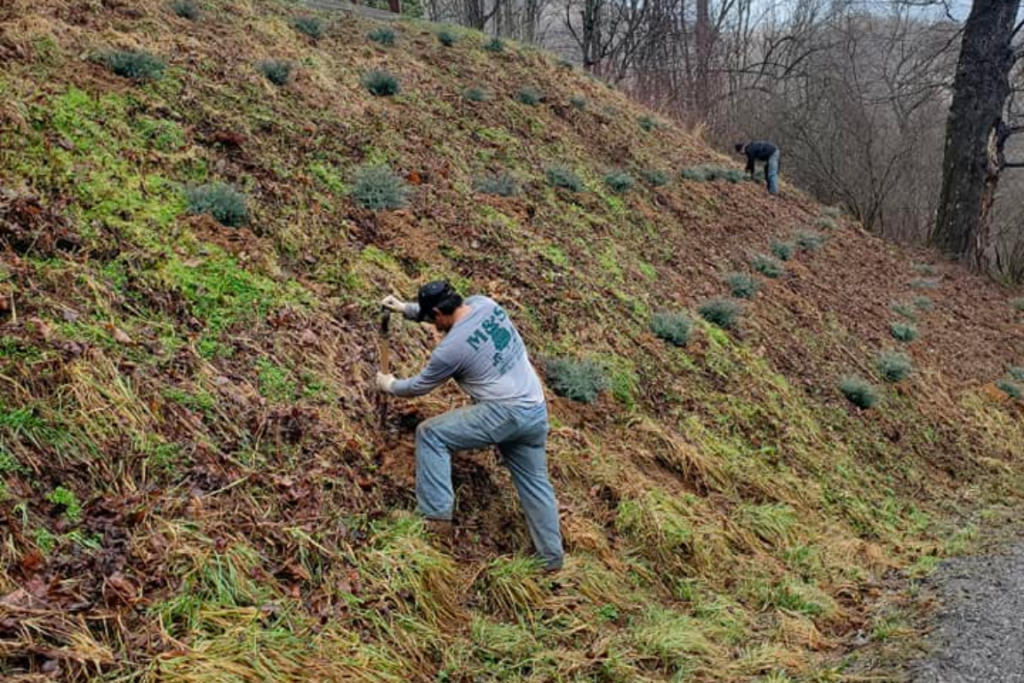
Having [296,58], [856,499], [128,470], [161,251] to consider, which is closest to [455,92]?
[296,58]

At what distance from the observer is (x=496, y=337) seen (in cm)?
443

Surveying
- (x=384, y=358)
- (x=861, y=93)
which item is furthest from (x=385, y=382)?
(x=861, y=93)

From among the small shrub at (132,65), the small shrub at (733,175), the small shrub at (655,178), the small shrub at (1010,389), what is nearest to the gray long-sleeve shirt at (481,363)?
the small shrub at (132,65)

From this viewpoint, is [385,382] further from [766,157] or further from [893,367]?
[766,157]

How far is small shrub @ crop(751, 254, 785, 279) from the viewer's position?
1119cm

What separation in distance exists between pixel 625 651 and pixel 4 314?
153 inches

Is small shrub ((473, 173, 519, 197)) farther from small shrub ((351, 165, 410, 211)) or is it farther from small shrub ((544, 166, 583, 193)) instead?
small shrub ((351, 165, 410, 211))

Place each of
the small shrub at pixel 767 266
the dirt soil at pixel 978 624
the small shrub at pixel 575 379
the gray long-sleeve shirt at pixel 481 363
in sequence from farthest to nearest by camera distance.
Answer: the small shrub at pixel 767 266 < the small shrub at pixel 575 379 < the gray long-sleeve shirt at pixel 481 363 < the dirt soil at pixel 978 624

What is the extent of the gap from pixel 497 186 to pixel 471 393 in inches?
208

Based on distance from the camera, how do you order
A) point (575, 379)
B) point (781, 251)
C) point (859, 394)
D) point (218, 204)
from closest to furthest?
point (218, 204), point (575, 379), point (859, 394), point (781, 251)

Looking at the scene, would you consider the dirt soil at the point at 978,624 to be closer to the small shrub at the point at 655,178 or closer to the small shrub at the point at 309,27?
the small shrub at the point at 655,178

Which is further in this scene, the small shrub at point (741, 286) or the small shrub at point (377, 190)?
the small shrub at point (741, 286)

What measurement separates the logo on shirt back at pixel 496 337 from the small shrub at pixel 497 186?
4.94m

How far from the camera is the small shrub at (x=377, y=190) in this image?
7406mm
